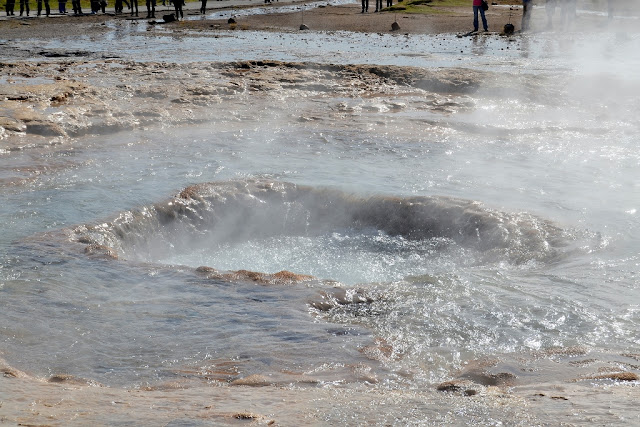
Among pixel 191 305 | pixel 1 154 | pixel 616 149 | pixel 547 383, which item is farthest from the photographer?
pixel 616 149

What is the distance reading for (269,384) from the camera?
3.30 m

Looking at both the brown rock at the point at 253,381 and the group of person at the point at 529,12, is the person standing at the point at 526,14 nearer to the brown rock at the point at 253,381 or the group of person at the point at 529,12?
the group of person at the point at 529,12

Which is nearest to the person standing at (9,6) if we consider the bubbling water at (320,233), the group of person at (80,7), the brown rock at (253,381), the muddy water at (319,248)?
the group of person at (80,7)

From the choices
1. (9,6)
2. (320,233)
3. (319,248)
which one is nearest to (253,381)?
(319,248)

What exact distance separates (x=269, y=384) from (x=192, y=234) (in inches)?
129

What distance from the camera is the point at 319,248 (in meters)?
6.26

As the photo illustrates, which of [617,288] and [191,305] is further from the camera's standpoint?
[617,288]

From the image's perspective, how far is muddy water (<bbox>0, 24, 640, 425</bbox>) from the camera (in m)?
3.18

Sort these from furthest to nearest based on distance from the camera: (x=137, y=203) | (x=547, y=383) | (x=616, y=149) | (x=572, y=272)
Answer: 1. (x=616, y=149)
2. (x=137, y=203)
3. (x=572, y=272)
4. (x=547, y=383)

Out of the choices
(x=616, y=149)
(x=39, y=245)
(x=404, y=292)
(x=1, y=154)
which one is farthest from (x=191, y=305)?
(x=616, y=149)

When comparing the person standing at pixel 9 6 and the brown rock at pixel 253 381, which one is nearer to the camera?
the brown rock at pixel 253 381

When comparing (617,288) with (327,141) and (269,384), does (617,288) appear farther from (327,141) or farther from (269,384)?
(327,141)

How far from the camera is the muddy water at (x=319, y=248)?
10.4 feet

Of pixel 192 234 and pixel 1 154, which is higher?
pixel 1 154
